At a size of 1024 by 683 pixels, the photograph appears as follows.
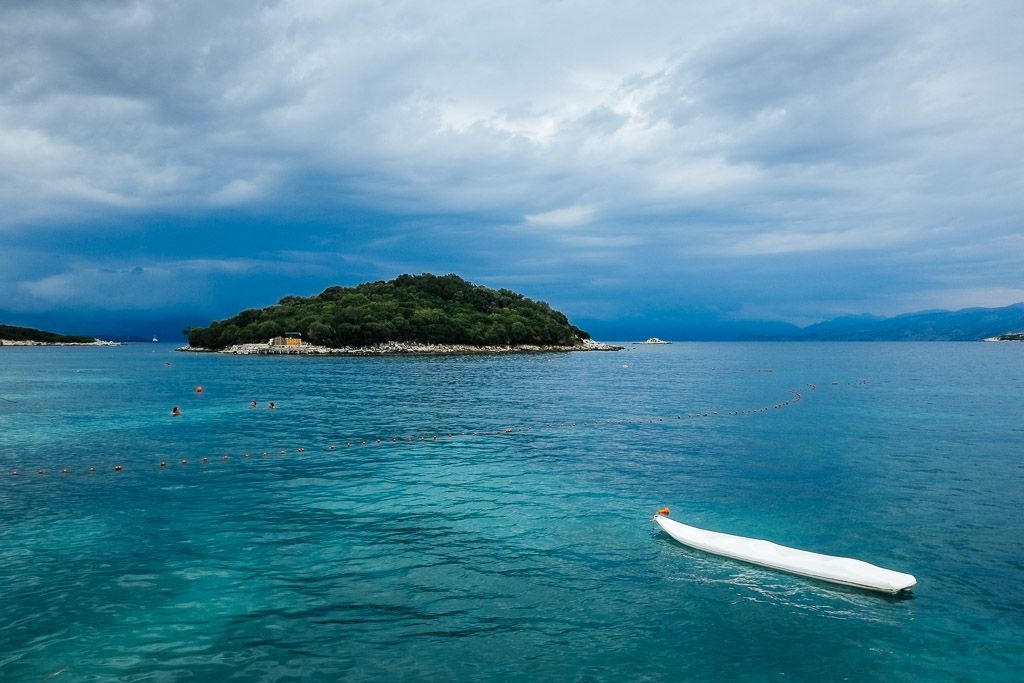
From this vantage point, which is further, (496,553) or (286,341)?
(286,341)

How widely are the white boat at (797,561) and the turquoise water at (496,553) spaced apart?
379mm

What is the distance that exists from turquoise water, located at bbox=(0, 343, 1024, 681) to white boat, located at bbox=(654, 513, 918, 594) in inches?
14.9

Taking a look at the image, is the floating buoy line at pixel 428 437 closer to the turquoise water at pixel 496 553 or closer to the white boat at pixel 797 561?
the turquoise water at pixel 496 553

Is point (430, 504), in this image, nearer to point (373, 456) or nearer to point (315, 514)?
point (315, 514)

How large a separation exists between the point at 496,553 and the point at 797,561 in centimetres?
859

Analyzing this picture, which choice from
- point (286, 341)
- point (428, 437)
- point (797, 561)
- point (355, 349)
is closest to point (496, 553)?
point (797, 561)

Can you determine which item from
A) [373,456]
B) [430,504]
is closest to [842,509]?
[430,504]

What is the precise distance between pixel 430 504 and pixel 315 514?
169 inches

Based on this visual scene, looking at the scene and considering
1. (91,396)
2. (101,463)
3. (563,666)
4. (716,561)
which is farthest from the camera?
(91,396)

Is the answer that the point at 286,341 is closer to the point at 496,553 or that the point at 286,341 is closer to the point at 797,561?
the point at 496,553

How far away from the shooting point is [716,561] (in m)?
18.4

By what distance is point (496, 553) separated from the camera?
18.9 metres

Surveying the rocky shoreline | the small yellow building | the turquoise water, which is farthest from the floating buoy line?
the small yellow building

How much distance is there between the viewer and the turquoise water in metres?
13.0
